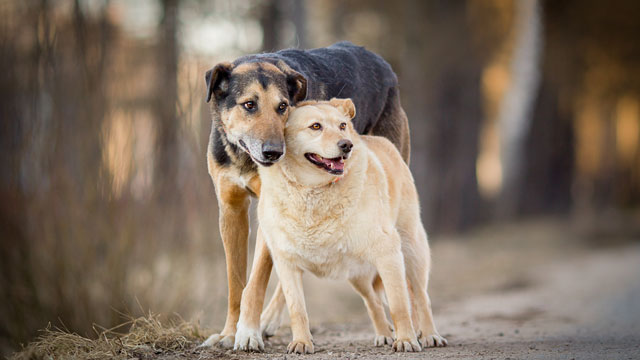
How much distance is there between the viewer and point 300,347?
4871mm

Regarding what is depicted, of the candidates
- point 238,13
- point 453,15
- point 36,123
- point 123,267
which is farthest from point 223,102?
point 453,15

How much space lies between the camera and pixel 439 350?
16.5ft

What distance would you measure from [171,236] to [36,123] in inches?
74.0

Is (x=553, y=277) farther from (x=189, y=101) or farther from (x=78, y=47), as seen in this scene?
(x=78, y=47)

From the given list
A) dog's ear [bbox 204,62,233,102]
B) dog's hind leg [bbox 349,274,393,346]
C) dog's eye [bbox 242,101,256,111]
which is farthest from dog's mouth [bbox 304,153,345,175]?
dog's hind leg [bbox 349,274,393,346]

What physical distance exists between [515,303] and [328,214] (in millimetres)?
6398

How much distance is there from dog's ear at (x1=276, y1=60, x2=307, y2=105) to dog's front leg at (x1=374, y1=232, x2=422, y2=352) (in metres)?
1.19

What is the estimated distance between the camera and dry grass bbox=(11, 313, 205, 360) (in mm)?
5074

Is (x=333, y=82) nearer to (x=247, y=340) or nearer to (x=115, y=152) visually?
(x=247, y=340)

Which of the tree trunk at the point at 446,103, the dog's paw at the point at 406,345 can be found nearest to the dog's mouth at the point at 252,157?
the dog's paw at the point at 406,345

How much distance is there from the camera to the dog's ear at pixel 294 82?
199 inches

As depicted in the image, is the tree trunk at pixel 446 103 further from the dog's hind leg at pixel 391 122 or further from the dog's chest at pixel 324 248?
the dog's chest at pixel 324 248

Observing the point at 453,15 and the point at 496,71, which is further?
the point at 496,71

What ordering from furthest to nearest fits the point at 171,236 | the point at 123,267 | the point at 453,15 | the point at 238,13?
the point at 453,15 → the point at 238,13 → the point at 171,236 → the point at 123,267
